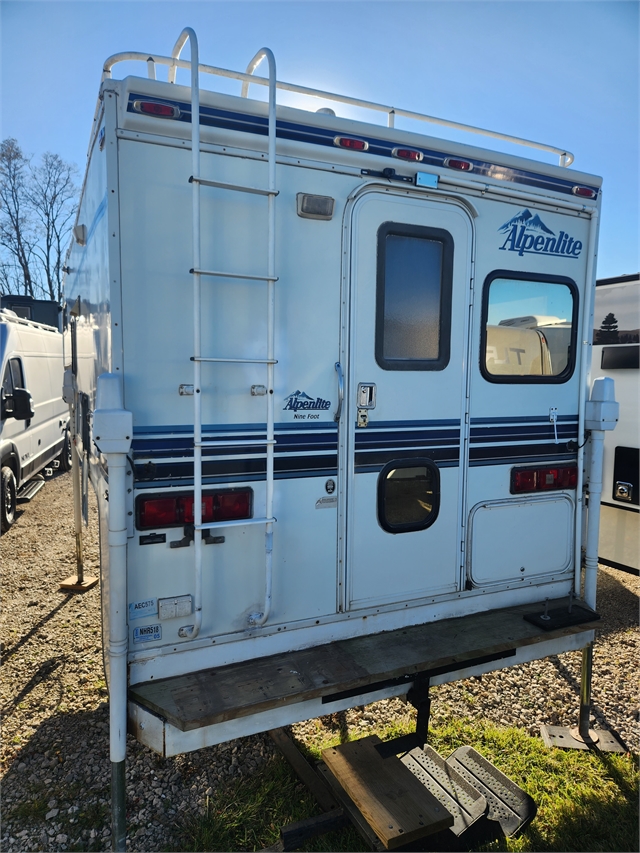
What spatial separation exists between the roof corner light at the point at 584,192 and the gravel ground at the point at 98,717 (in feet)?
11.0

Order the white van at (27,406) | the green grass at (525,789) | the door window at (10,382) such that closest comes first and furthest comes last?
the green grass at (525,789)
the door window at (10,382)
the white van at (27,406)

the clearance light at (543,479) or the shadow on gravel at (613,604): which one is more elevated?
the clearance light at (543,479)

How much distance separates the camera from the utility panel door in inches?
119

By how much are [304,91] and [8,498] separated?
21.5 ft

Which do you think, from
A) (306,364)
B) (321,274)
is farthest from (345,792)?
(321,274)

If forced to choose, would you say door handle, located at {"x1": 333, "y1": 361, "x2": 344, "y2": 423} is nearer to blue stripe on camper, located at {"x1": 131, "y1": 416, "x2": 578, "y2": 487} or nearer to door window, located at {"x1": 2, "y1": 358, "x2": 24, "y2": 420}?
blue stripe on camper, located at {"x1": 131, "y1": 416, "x2": 578, "y2": 487}

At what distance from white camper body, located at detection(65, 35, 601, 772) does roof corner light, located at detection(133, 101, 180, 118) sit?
1 centimetres


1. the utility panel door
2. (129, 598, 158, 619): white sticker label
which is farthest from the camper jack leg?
(129, 598, 158, 619): white sticker label

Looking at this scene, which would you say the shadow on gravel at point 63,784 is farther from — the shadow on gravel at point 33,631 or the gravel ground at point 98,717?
the shadow on gravel at point 33,631

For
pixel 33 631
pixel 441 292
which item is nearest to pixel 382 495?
pixel 441 292

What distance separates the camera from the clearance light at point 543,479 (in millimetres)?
3533

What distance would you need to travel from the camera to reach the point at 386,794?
2.92 metres

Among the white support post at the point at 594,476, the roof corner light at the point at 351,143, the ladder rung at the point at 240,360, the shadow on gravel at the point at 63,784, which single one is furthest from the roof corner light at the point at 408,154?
the shadow on gravel at the point at 63,784

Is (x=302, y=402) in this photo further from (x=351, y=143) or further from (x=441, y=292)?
(x=351, y=143)
